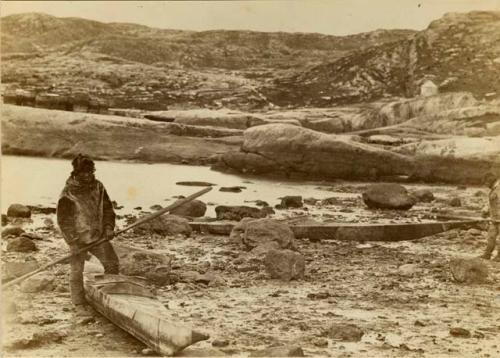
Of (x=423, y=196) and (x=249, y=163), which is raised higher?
(x=249, y=163)

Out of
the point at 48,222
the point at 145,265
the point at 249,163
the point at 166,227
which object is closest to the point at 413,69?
the point at 249,163

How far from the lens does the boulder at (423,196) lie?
31.4 feet

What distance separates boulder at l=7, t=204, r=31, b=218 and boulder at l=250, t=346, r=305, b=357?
3.74 metres

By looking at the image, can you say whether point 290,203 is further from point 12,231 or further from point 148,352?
point 148,352

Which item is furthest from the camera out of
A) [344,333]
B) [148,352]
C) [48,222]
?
[48,222]

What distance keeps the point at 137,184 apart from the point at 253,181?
2.30 meters

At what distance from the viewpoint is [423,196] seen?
9609mm

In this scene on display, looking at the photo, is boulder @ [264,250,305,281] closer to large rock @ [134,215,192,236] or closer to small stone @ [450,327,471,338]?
small stone @ [450,327,471,338]

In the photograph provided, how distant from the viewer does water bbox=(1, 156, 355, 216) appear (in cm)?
706

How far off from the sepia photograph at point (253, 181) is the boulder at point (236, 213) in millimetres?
29

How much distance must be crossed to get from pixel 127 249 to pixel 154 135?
6.68m

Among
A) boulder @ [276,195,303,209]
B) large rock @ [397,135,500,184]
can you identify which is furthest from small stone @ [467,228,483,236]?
large rock @ [397,135,500,184]

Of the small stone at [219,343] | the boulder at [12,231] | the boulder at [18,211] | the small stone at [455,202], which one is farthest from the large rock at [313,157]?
the small stone at [219,343]

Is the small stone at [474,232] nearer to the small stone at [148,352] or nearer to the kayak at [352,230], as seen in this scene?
the kayak at [352,230]
